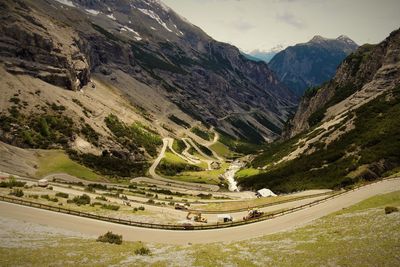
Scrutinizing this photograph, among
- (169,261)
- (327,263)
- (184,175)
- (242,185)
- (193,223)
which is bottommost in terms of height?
(327,263)

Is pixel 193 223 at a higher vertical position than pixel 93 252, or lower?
higher

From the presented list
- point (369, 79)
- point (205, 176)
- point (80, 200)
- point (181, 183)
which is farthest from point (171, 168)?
point (80, 200)

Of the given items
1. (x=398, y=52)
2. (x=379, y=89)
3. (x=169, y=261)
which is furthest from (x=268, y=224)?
(x=398, y=52)

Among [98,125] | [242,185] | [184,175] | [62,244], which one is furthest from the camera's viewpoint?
[98,125]

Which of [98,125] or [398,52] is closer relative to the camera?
[398,52]

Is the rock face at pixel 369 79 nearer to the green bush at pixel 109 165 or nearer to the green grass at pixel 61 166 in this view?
the green bush at pixel 109 165

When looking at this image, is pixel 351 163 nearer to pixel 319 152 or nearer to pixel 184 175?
pixel 319 152

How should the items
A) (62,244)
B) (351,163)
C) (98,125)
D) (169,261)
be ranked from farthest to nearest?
(98,125) → (351,163) → (62,244) → (169,261)

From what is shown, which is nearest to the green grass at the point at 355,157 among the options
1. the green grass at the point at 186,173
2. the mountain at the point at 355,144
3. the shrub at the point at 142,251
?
the mountain at the point at 355,144
